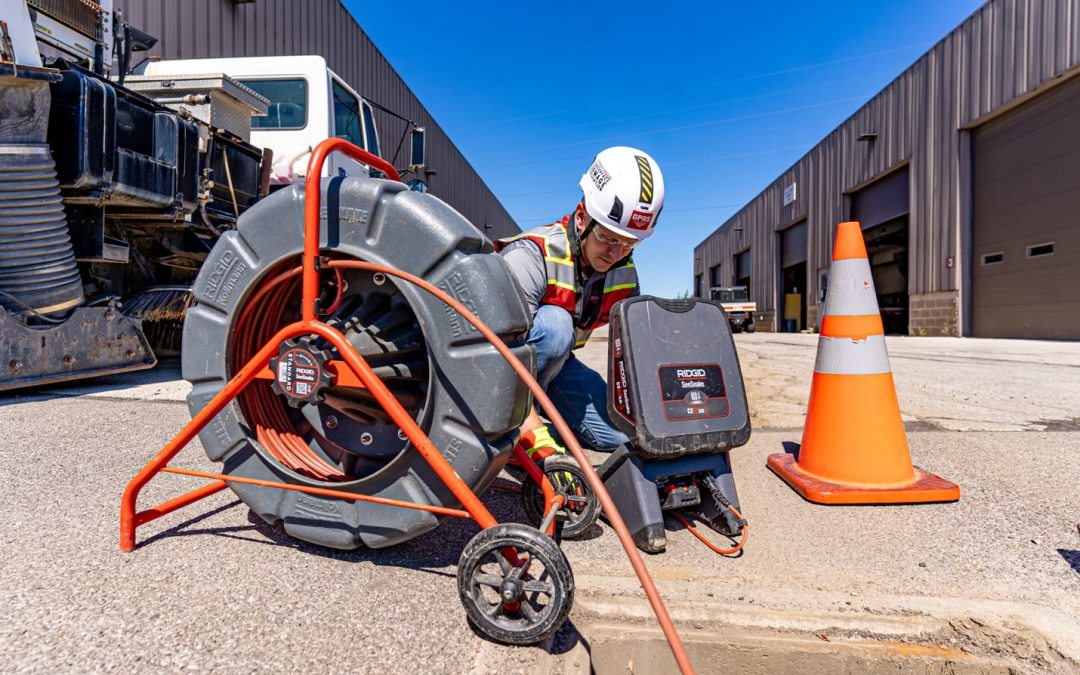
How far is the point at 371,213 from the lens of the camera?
1351 mm

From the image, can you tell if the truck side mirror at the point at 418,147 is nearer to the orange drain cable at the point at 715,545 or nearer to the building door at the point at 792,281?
the orange drain cable at the point at 715,545

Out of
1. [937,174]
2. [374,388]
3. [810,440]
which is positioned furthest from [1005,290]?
[374,388]

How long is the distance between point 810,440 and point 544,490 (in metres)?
1.32

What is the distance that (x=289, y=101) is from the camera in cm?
528

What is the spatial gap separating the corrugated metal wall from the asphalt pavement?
25.0 ft

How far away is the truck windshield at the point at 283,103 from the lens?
5.22 metres

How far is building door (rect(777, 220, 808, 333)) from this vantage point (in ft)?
79.1

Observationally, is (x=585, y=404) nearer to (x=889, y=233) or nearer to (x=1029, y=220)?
(x=1029, y=220)

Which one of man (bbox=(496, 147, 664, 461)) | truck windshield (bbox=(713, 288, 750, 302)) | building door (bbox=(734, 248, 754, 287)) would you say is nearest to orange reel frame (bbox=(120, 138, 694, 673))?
man (bbox=(496, 147, 664, 461))

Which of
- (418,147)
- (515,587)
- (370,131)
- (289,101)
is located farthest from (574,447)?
(370,131)

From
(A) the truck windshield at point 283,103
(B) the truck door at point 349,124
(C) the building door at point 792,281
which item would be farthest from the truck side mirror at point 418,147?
(C) the building door at point 792,281

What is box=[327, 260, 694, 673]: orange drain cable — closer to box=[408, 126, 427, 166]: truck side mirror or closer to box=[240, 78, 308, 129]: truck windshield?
box=[408, 126, 427, 166]: truck side mirror

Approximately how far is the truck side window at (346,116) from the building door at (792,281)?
2239 centimetres

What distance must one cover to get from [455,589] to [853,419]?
1742 millimetres
